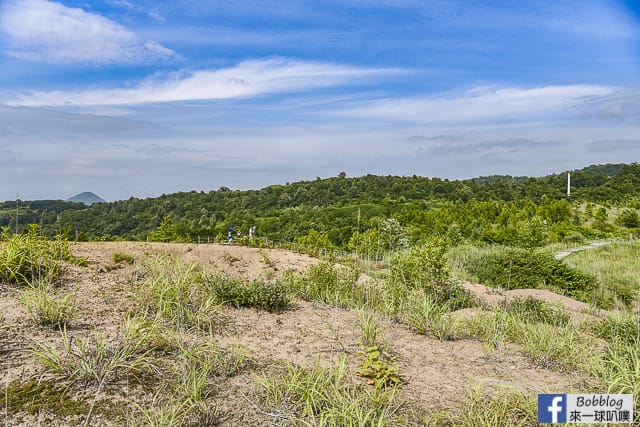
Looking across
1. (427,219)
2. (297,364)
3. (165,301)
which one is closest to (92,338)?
(165,301)

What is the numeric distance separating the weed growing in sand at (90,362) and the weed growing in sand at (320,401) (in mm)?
845

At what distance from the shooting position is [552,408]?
2412 millimetres

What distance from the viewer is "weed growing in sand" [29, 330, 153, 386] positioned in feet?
8.15

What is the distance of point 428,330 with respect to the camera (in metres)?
4.15

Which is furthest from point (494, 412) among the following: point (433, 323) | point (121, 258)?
point (121, 258)

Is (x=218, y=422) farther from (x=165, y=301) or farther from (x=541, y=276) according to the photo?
(x=541, y=276)

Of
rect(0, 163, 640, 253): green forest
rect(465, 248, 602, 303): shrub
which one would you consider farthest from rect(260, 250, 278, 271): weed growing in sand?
rect(465, 248, 602, 303): shrub

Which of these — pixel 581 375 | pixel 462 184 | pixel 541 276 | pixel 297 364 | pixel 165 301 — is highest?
pixel 462 184

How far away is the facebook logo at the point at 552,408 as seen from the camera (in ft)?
7.75

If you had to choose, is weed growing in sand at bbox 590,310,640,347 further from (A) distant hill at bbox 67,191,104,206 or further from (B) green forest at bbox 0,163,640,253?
(A) distant hill at bbox 67,191,104,206

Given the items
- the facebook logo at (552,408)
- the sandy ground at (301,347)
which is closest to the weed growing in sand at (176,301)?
the sandy ground at (301,347)

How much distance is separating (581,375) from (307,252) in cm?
1581

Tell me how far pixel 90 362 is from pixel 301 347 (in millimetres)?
1552

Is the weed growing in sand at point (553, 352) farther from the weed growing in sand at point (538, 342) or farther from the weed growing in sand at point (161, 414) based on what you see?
the weed growing in sand at point (161, 414)
